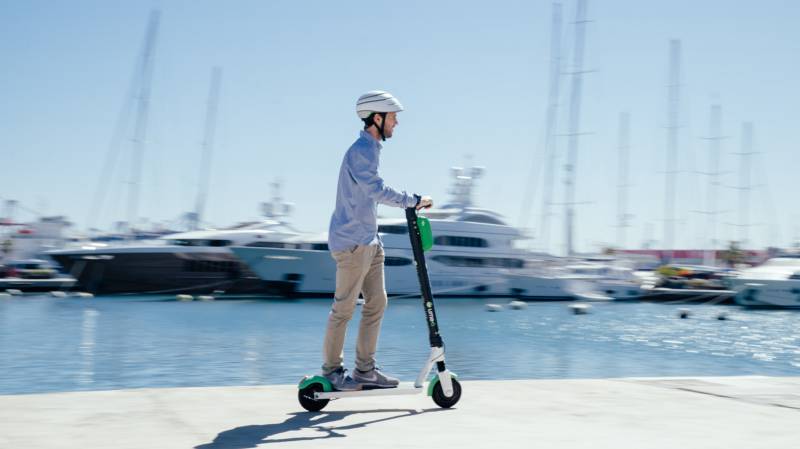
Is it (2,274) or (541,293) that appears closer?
(541,293)

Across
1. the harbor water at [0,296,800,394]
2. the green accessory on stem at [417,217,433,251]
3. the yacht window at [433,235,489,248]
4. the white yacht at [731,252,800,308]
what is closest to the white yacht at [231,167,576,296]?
the yacht window at [433,235,489,248]

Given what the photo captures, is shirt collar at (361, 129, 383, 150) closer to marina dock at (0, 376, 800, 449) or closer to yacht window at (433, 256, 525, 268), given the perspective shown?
marina dock at (0, 376, 800, 449)

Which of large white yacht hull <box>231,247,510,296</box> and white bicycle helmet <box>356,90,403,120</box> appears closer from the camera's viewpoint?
white bicycle helmet <box>356,90,403,120</box>

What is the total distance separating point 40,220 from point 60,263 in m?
16.2

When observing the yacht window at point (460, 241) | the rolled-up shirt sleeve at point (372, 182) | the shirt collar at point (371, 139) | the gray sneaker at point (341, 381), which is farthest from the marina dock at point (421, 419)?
the yacht window at point (460, 241)

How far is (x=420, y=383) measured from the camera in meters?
5.41

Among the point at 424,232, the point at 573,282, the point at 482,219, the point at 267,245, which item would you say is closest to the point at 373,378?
the point at 424,232

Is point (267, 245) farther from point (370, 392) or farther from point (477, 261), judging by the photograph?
point (370, 392)

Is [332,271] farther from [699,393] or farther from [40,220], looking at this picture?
[699,393]

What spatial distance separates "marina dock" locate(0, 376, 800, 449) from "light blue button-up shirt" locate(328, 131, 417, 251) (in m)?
1.00

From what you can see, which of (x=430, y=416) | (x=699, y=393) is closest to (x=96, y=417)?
(x=430, y=416)

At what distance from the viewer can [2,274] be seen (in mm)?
68062

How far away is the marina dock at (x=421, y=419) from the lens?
400cm

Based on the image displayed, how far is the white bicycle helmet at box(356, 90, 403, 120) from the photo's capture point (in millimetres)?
5430
